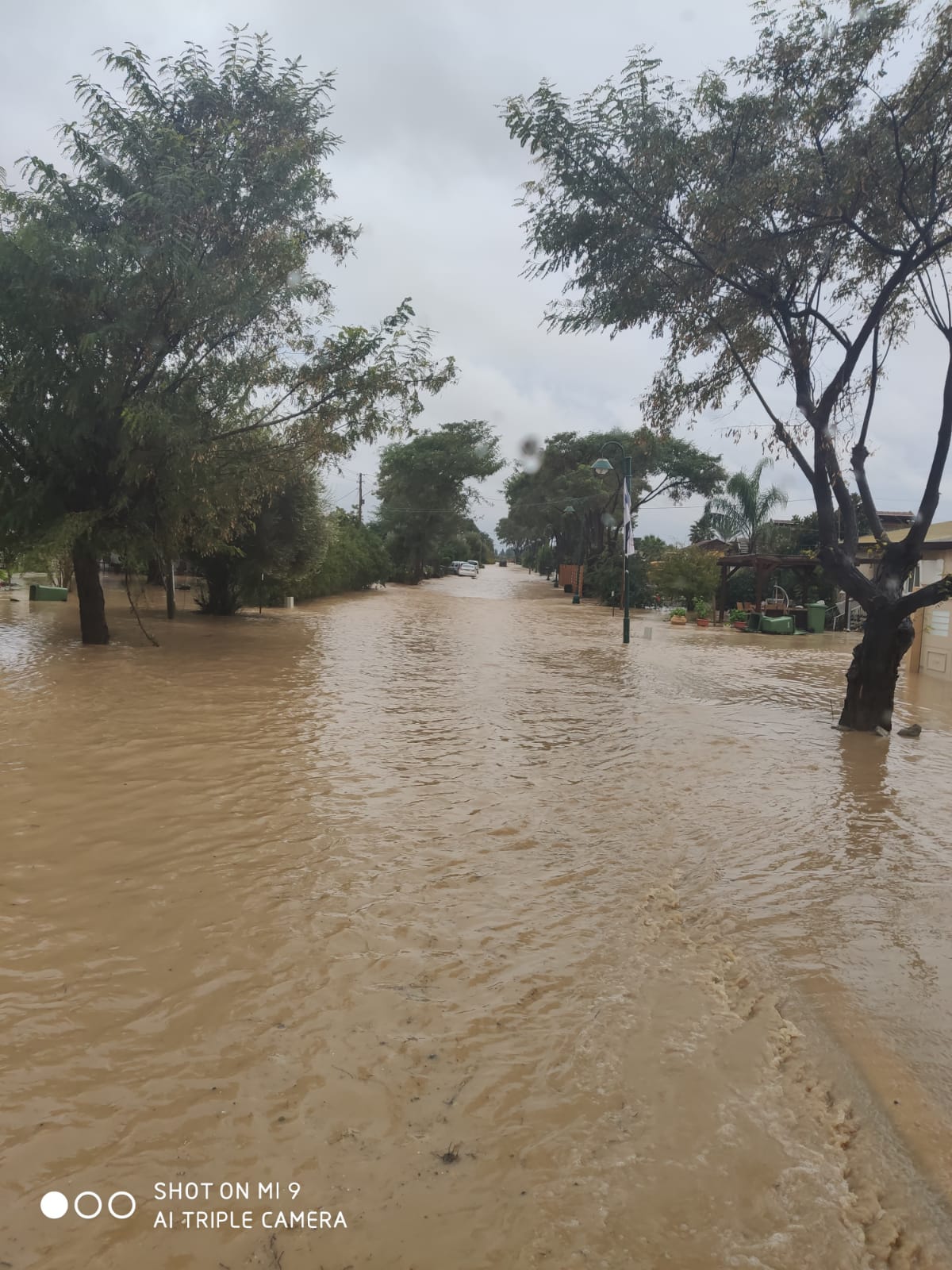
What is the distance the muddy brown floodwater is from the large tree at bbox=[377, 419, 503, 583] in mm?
47036

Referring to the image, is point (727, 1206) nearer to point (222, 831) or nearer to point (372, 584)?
point (222, 831)

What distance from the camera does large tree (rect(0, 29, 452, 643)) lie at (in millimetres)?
12141

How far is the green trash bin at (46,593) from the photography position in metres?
24.6

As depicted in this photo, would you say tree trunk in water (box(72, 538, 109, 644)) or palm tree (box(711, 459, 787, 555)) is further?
palm tree (box(711, 459, 787, 555))

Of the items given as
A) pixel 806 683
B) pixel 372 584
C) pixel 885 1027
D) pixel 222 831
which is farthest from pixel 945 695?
pixel 372 584

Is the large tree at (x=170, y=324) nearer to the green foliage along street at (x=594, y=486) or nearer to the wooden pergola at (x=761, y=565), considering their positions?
the wooden pergola at (x=761, y=565)

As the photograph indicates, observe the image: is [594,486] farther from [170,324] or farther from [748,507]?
[170,324]

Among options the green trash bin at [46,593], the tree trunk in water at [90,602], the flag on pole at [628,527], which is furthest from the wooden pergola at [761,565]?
the green trash bin at [46,593]

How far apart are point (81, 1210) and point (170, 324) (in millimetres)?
12903

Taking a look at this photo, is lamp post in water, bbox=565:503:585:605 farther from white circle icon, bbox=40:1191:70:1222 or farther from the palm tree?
white circle icon, bbox=40:1191:70:1222

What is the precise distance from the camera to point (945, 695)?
47.4 ft

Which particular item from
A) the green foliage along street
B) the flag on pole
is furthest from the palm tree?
the flag on pole

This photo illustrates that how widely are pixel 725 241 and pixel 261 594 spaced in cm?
1688

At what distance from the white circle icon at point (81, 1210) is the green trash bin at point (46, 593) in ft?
83.5
